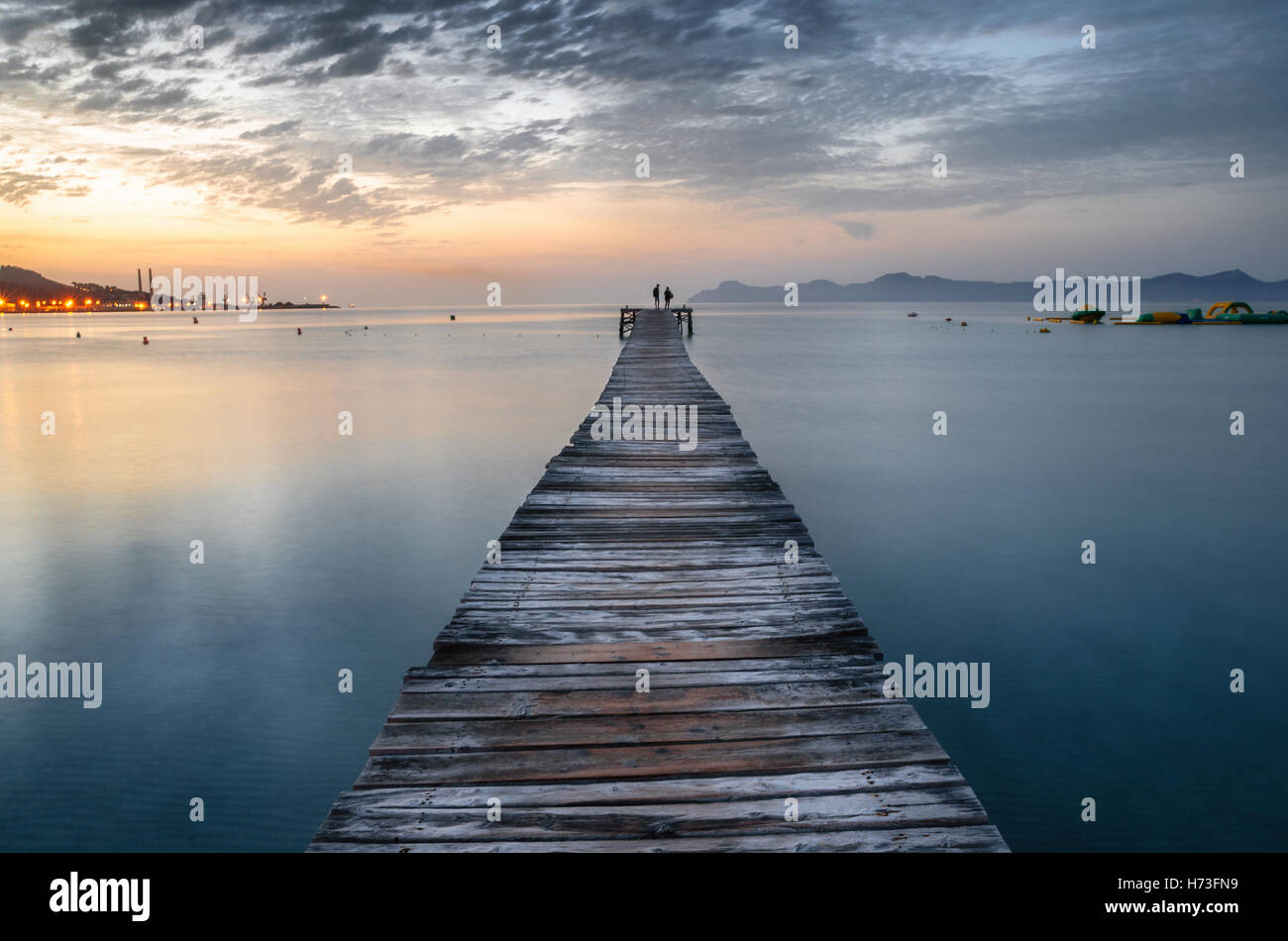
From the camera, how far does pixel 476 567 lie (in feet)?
35.0

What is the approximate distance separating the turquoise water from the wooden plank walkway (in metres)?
2.21

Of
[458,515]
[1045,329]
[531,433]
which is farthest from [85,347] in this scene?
[1045,329]

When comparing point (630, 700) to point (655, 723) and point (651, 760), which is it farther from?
point (651, 760)

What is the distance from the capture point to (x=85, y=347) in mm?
59375

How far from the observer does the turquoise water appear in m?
5.59

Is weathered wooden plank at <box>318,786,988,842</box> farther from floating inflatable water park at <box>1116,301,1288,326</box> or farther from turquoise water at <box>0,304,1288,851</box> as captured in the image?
floating inflatable water park at <box>1116,301,1288,326</box>

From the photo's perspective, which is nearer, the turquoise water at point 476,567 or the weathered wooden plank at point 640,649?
the weathered wooden plank at point 640,649

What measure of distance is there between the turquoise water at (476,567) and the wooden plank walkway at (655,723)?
221cm

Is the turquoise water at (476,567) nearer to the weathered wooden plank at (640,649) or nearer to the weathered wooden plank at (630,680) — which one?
the weathered wooden plank at (640,649)

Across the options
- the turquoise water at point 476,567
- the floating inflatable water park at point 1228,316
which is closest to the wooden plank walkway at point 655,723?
the turquoise water at point 476,567

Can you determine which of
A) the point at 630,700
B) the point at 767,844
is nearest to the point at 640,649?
the point at 630,700

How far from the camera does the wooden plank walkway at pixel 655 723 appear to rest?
110 inches

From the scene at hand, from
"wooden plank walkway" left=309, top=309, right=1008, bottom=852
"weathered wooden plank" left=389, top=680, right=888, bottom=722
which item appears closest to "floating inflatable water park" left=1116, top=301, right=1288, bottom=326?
"wooden plank walkway" left=309, top=309, right=1008, bottom=852
